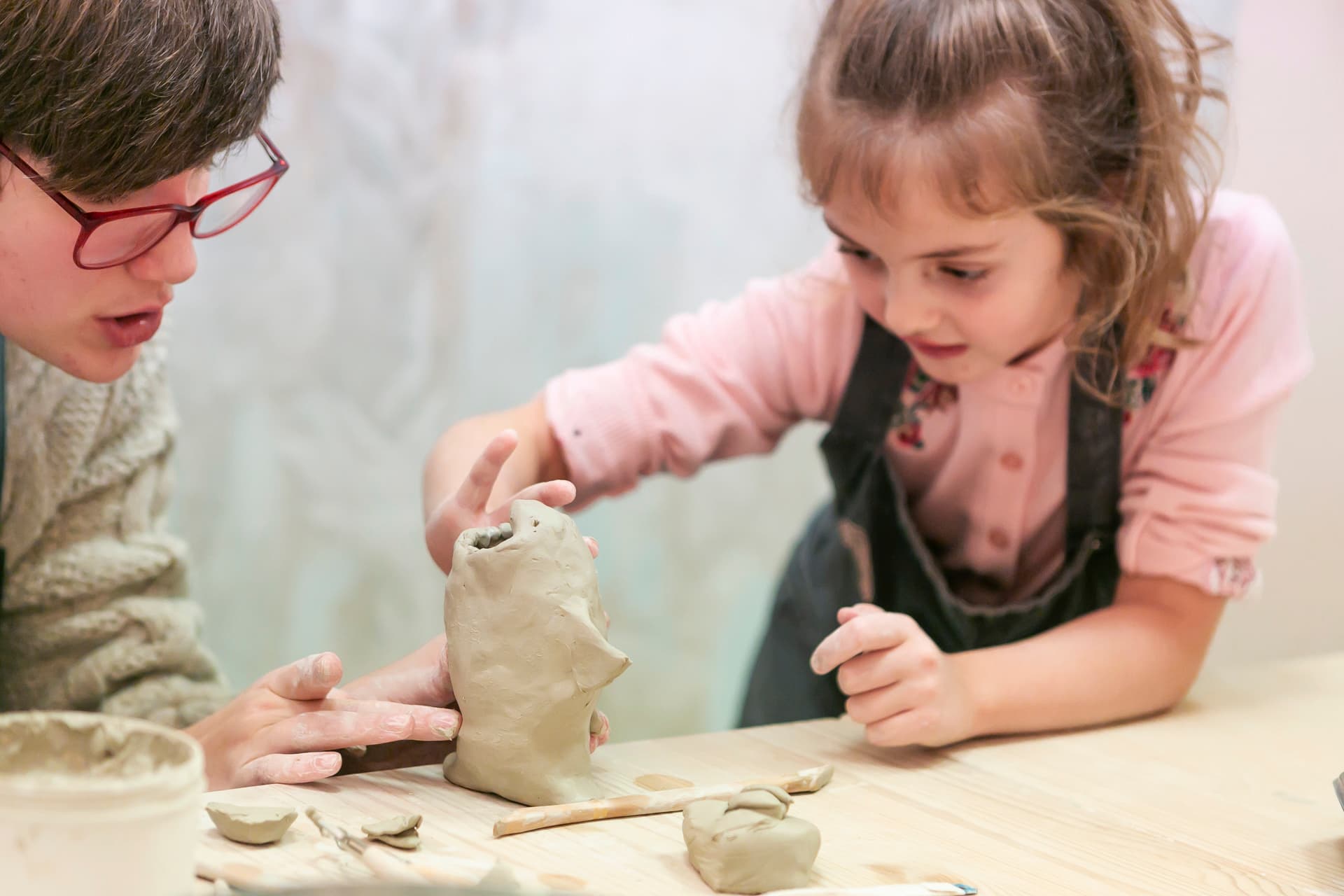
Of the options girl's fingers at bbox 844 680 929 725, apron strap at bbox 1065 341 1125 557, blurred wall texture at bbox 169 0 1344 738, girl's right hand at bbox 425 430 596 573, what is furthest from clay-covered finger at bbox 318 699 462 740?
blurred wall texture at bbox 169 0 1344 738

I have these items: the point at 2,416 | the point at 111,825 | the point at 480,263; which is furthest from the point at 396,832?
the point at 480,263

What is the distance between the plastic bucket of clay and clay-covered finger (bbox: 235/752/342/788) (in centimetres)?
18

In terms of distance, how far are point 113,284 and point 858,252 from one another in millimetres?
592

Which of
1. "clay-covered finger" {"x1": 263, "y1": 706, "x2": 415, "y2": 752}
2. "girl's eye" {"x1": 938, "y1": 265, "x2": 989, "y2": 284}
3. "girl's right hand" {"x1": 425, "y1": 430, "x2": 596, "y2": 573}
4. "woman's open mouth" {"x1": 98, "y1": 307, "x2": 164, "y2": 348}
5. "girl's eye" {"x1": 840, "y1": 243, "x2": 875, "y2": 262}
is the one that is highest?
"girl's eye" {"x1": 840, "y1": 243, "x2": 875, "y2": 262}

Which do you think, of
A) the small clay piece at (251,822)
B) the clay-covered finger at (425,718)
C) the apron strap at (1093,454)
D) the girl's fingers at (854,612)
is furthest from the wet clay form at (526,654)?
the apron strap at (1093,454)

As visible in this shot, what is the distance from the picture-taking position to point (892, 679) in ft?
3.00

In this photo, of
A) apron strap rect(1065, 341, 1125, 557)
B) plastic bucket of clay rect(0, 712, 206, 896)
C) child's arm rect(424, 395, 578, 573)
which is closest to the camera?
plastic bucket of clay rect(0, 712, 206, 896)

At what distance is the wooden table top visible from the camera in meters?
0.69

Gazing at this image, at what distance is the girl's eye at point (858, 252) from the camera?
104cm

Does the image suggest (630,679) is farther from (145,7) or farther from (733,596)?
(145,7)

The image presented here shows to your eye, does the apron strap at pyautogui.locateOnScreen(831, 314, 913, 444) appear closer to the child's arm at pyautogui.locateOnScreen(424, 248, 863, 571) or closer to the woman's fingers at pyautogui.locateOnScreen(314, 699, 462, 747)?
the child's arm at pyautogui.locateOnScreen(424, 248, 863, 571)

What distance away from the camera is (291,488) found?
73.7 inches

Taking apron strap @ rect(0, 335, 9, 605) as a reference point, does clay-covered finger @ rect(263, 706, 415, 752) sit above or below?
below

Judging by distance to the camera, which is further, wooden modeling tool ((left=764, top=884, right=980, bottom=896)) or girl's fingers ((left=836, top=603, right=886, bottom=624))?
girl's fingers ((left=836, top=603, right=886, bottom=624))
